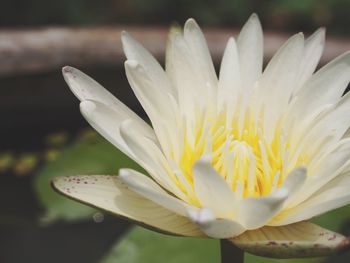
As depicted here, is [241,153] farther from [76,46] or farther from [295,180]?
[76,46]

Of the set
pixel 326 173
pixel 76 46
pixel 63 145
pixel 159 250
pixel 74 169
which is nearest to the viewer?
pixel 326 173

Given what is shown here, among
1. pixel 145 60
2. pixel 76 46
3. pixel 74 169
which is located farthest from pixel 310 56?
pixel 76 46

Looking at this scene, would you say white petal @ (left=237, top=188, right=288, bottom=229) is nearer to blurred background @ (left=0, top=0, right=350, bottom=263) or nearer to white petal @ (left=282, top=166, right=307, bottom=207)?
white petal @ (left=282, top=166, right=307, bottom=207)

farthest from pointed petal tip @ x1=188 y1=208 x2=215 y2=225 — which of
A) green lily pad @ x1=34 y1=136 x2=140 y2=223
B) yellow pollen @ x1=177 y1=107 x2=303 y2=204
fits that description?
green lily pad @ x1=34 y1=136 x2=140 y2=223

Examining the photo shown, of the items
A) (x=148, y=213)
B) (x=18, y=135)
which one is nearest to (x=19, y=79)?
(x=18, y=135)

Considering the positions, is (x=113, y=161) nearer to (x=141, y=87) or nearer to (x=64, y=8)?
(x=141, y=87)

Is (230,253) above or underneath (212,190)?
underneath

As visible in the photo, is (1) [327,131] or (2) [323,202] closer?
(2) [323,202]
